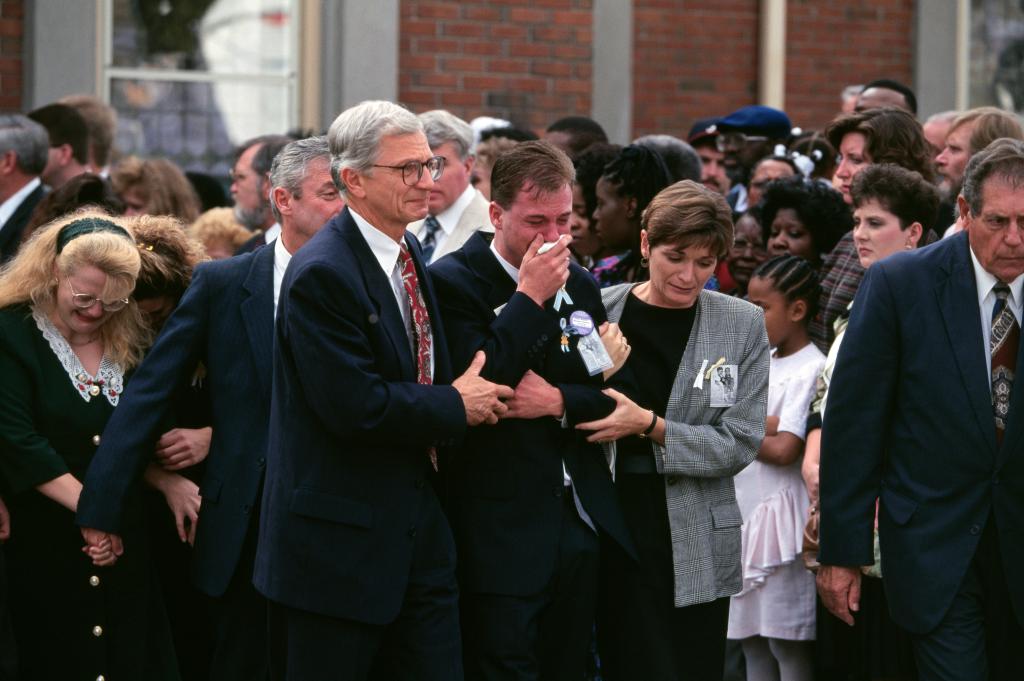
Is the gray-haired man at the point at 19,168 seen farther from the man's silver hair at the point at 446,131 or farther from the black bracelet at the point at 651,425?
the black bracelet at the point at 651,425

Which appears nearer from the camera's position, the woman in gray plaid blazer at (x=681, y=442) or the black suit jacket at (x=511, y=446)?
the black suit jacket at (x=511, y=446)

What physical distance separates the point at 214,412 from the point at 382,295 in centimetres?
97

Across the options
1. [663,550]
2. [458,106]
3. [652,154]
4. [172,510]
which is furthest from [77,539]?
[458,106]

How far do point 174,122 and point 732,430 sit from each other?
220 inches

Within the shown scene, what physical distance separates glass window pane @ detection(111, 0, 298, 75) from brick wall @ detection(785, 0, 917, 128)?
10.8 feet

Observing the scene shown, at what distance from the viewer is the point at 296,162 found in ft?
16.9

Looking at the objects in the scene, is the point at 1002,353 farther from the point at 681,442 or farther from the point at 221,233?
the point at 221,233

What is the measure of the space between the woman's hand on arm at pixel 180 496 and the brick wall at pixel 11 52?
4.60 meters

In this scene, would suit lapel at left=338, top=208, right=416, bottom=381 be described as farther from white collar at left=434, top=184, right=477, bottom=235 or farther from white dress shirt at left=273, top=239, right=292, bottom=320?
white collar at left=434, top=184, right=477, bottom=235

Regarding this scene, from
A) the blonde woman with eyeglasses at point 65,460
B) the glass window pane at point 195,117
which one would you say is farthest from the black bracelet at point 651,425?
the glass window pane at point 195,117

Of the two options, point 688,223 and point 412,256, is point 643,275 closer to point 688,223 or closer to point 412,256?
point 688,223

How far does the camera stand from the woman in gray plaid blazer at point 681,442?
4.95 m

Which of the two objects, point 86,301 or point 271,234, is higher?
point 271,234

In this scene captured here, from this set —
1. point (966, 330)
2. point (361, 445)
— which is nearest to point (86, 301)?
point (361, 445)
